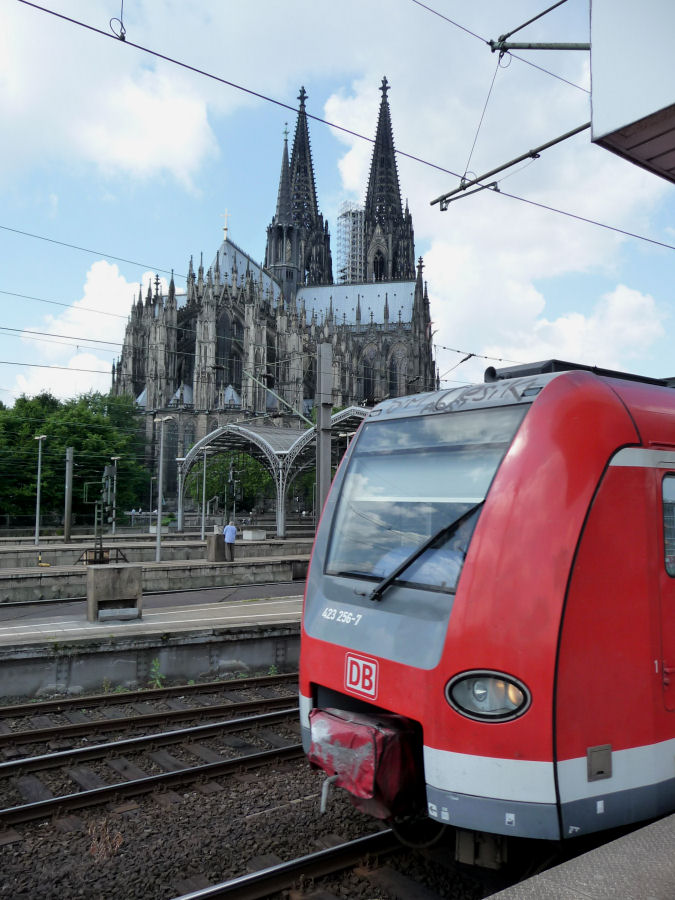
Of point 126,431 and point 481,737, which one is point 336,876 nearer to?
point 481,737

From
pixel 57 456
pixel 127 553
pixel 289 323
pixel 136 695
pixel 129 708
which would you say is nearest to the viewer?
pixel 129 708

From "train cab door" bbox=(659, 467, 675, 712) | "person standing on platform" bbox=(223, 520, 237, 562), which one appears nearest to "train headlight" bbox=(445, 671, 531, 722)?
"train cab door" bbox=(659, 467, 675, 712)

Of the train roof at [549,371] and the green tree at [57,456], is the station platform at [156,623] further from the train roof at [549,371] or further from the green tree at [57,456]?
the green tree at [57,456]

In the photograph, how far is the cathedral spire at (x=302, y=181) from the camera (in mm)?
100375

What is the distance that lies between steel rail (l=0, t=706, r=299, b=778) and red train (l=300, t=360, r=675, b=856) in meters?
3.33

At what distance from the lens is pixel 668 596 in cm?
392

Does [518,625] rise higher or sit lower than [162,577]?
higher

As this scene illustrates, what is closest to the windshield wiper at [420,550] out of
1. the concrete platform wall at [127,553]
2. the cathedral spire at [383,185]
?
the concrete platform wall at [127,553]

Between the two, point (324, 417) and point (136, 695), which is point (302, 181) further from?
point (136, 695)

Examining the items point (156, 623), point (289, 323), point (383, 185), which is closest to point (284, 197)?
point (383, 185)

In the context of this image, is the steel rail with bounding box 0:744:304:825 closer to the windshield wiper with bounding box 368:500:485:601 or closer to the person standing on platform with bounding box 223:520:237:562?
the windshield wiper with bounding box 368:500:485:601

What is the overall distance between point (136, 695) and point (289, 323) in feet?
237

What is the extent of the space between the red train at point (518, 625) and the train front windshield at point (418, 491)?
0.04 ft

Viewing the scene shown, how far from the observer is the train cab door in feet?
12.6
